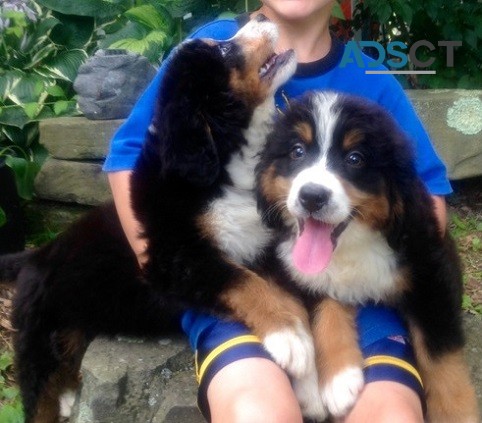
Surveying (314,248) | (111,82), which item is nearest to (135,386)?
(314,248)

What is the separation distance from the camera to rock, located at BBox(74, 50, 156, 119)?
4363mm

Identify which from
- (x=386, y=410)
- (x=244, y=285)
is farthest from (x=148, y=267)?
(x=386, y=410)

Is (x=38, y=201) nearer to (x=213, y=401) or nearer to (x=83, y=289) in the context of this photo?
(x=83, y=289)

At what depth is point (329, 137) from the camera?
2209mm

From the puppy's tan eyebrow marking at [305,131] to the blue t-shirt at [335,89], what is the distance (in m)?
0.38

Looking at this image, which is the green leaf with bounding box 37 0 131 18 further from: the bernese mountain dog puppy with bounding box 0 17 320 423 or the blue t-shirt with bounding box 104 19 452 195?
the bernese mountain dog puppy with bounding box 0 17 320 423

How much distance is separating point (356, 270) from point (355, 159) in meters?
0.39

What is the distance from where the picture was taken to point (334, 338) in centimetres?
229

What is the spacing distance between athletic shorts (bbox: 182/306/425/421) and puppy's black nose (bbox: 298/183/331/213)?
0.46 m

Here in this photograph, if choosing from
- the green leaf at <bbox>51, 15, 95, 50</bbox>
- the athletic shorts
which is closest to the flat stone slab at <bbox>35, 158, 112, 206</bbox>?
the green leaf at <bbox>51, 15, 95, 50</bbox>

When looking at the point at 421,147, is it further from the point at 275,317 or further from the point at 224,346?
the point at 224,346

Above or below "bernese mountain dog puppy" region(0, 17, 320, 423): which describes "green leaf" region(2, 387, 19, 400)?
below

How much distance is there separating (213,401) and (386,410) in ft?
1.60

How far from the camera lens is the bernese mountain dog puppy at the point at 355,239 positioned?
7.18ft
